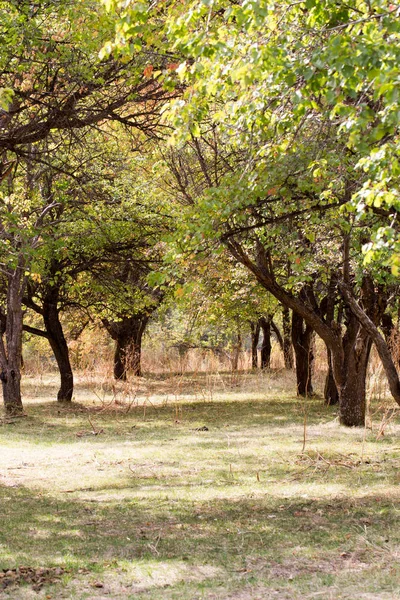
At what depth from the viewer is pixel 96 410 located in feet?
59.6

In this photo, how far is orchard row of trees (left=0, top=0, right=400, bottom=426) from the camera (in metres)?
4.94

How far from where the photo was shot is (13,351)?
1747cm

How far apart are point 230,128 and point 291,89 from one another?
1.71m

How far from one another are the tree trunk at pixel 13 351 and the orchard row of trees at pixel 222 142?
0.04 metres

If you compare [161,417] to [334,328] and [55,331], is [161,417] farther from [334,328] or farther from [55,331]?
[55,331]

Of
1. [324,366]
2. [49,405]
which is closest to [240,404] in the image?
[49,405]

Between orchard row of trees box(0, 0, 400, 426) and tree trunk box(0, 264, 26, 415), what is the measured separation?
4cm

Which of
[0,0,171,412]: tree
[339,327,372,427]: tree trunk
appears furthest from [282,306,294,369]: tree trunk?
[0,0,171,412]: tree

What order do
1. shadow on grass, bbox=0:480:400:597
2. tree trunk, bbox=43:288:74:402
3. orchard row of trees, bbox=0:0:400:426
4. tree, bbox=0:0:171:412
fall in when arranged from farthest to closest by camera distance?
tree trunk, bbox=43:288:74:402, tree, bbox=0:0:171:412, shadow on grass, bbox=0:480:400:597, orchard row of trees, bbox=0:0:400:426

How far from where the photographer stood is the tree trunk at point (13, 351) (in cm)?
1719

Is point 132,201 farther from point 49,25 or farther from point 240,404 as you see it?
point 49,25

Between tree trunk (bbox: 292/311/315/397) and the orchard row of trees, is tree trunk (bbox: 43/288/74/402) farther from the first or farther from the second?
tree trunk (bbox: 292/311/315/397)

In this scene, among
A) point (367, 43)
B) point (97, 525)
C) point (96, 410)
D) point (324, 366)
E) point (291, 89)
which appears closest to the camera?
point (367, 43)

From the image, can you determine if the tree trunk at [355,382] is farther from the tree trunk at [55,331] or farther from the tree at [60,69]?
the tree trunk at [55,331]
